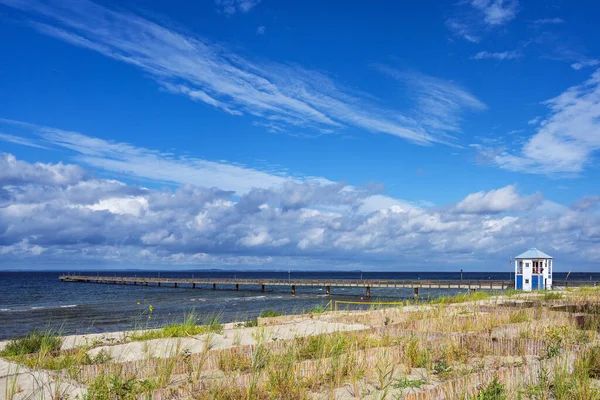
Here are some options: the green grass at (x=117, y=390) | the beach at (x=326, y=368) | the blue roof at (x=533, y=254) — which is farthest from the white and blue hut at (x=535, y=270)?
the green grass at (x=117, y=390)

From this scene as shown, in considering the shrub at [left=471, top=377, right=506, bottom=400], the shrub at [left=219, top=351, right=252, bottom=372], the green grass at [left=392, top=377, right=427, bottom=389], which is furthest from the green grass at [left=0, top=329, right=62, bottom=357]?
the shrub at [left=471, top=377, right=506, bottom=400]

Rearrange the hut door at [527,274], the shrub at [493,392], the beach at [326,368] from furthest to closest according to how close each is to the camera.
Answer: the hut door at [527,274]
the beach at [326,368]
the shrub at [493,392]

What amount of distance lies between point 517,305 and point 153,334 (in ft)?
36.5

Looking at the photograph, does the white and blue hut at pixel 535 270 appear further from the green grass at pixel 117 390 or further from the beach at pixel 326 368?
the green grass at pixel 117 390

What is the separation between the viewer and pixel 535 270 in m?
35.6

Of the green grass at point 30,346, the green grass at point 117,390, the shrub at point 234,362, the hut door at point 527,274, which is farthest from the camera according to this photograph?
the hut door at point 527,274

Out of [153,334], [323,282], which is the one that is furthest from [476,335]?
[323,282]

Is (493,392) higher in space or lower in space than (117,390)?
higher

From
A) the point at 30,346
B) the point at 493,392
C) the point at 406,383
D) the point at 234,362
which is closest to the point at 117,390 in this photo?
the point at 234,362

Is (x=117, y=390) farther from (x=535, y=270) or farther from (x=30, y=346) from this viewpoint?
(x=535, y=270)

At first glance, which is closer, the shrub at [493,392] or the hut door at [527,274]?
the shrub at [493,392]

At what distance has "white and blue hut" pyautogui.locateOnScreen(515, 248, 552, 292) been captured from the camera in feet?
115

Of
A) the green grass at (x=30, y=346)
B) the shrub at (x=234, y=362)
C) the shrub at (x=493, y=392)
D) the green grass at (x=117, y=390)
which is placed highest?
the shrub at (x=493, y=392)

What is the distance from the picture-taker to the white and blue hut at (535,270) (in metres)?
35.2
